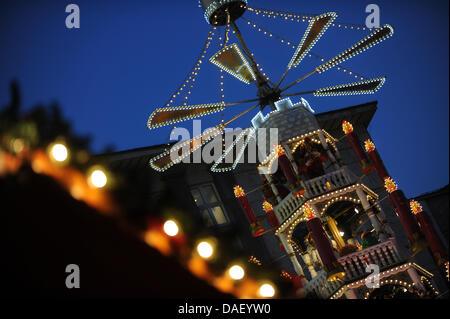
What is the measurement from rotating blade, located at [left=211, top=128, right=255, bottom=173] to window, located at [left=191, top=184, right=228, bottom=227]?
151cm

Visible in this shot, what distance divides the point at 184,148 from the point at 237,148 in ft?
9.12

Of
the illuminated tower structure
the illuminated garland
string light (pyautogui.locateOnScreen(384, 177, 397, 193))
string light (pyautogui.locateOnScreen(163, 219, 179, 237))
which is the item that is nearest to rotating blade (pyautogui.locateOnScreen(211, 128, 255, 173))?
the illuminated tower structure

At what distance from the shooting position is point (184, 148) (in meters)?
16.6

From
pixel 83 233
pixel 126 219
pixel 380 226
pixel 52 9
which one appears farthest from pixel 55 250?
pixel 52 9

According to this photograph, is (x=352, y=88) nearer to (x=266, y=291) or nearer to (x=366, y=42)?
(x=366, y=42)

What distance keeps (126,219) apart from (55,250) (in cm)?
70

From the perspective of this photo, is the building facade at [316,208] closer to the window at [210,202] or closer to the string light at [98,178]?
the window at [210,202]

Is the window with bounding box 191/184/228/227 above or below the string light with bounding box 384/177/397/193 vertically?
above

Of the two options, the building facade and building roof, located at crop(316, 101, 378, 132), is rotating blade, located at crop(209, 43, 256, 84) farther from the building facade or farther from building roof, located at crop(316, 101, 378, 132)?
building roof, located at crop(316, 101, 378, 132)

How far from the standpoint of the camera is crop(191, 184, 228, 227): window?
20.7m

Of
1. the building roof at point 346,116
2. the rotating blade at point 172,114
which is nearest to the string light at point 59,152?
the rotating blade at point 172,114

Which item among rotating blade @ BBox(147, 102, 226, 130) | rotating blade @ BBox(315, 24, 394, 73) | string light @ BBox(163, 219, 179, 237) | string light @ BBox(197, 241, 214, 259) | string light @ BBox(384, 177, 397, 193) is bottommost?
string light @ BBox(197, 241, 214, 259)

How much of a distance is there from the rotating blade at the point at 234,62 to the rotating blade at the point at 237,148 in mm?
1726

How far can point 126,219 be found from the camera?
17.1 ft
